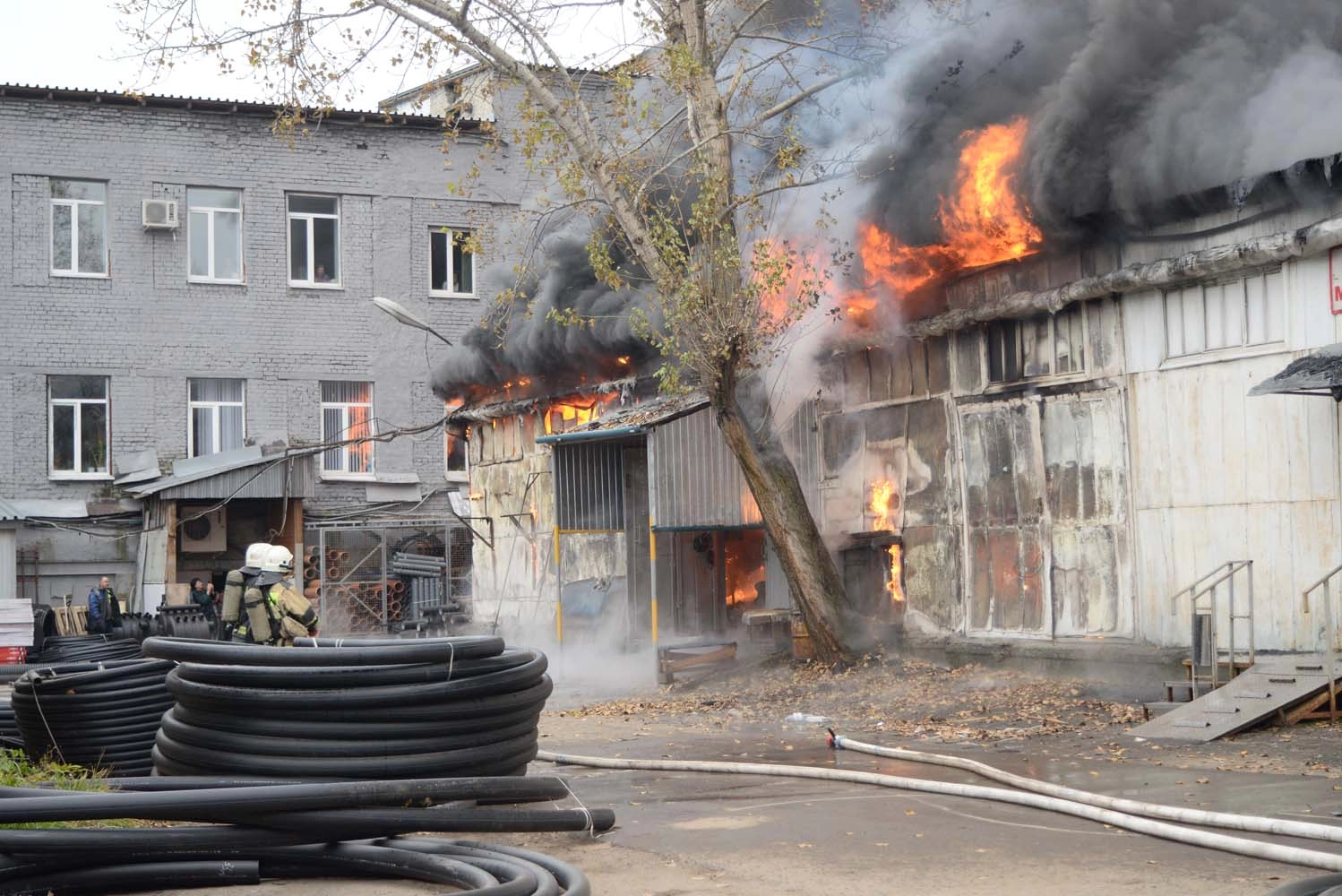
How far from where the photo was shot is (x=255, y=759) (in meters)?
7.20

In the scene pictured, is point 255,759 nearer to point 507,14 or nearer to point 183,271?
point 507,14

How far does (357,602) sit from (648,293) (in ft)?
46.6

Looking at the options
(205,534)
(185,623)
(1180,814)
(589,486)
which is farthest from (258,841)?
(205,534)

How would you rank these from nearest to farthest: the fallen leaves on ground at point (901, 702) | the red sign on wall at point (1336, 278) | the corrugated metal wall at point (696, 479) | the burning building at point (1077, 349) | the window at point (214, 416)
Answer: the red sign on wall at point (1336, 278) < the burning building at point (1077, 349) < the fallen leaves on ground at point (901, 702) < the corrugated metal wall at point (696, 479) < the window at point (214, 416)

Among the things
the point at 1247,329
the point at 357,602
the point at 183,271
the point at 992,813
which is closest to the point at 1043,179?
the point at 1247,329

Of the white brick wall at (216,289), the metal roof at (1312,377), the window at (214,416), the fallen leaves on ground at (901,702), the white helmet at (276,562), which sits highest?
the white brick wall at (216,289)

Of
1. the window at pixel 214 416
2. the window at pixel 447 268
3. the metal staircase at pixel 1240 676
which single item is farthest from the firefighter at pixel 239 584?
the window at pixel 447 268

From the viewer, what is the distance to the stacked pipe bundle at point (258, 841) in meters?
5.77

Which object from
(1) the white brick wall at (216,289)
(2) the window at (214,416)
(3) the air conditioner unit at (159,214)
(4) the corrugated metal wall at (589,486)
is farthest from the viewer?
(2) the window at (214,416)

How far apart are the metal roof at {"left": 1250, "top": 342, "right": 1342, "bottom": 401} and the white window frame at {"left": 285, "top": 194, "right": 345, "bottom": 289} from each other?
23.9 metres

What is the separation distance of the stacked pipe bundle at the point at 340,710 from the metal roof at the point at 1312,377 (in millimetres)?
7198

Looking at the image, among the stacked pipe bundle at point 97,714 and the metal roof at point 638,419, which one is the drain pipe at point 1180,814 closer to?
the stacked pipe bundle at point 97,714

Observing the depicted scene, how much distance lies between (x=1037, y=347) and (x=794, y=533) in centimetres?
342

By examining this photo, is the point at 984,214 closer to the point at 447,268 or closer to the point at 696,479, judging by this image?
the point at 696,479
